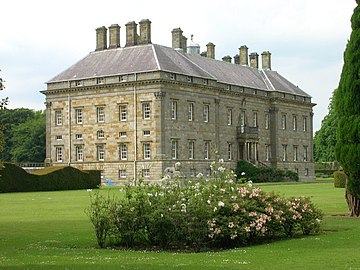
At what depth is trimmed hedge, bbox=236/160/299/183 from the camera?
225ft

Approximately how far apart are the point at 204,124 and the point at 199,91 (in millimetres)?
2820

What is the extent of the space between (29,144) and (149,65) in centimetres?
2950

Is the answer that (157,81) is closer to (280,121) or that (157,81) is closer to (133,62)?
(133,62)

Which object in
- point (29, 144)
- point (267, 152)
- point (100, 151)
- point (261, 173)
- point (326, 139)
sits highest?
point (326, 139)

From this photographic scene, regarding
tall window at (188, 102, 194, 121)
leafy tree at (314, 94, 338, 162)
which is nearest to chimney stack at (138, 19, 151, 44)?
tall window at (188, 102, 194, 121)

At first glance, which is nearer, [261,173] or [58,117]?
[58,117]

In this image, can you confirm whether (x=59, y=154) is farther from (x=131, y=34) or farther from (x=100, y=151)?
(x=131, y=34)

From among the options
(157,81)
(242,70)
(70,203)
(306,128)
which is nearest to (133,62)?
(157,81)

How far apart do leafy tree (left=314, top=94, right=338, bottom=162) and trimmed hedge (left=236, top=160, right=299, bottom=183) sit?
68.1 feet

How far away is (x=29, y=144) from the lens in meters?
88.2

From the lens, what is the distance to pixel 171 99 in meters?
63.2

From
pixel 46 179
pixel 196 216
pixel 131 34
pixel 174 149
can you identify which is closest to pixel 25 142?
pixel 131 34

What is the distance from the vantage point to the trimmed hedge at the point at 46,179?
48438 millimetres

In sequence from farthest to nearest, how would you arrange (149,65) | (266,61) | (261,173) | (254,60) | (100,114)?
(266,61) → (254,60) → (261,173) → (100,114) → (149,65)
